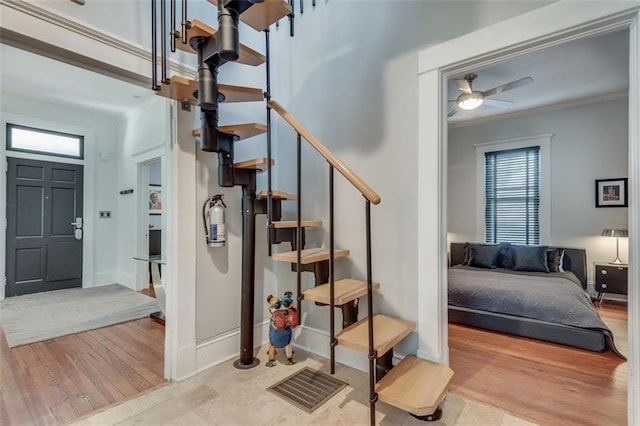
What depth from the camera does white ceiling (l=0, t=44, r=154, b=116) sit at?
3.42 m

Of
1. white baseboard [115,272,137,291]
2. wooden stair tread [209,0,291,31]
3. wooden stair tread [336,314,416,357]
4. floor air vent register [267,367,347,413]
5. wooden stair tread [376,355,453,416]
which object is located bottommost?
floor air vent register [267,367,347,413]

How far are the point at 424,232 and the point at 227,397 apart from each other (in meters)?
1.64

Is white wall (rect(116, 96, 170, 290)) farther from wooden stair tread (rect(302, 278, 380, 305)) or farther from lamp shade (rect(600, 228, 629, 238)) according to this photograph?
lamp shade (rect(600, 228, 629, 238))

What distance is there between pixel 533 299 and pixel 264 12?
336 centimetres

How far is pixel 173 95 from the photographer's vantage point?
202 cm

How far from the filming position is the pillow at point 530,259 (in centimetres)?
414

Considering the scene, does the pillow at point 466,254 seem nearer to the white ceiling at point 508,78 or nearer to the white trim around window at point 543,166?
the white trim around window at point 543,166

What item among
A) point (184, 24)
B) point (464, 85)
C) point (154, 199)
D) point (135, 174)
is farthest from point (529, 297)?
point (154, 199)

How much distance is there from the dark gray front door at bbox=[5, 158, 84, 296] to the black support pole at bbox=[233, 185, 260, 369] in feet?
13.7

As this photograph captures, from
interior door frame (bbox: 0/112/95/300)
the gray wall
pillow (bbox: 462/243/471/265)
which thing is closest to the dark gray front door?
interior door frame (bbox: 0/112/95/300)

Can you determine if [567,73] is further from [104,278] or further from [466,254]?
[104,278]

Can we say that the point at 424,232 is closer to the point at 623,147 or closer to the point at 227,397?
the point at 227,397

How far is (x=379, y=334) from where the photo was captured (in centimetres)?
183

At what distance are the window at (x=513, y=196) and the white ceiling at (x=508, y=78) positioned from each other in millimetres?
758
